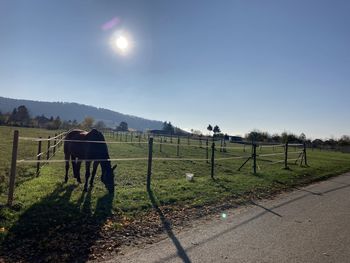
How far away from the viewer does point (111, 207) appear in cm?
727

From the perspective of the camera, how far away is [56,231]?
5395 millimetres

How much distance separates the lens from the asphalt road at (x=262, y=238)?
472cm

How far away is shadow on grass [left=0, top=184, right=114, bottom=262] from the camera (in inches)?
176

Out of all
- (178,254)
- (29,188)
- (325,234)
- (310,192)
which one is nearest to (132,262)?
(178,254)

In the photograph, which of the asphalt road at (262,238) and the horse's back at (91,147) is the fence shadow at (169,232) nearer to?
the asphalt road at (262,238)

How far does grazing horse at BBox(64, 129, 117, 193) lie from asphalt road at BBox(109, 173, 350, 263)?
137 inches

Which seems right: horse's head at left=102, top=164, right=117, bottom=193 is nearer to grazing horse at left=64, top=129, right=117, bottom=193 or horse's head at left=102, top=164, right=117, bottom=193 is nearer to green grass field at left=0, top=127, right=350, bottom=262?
grazing horse at left=64, top=129, right=117, bottom=193

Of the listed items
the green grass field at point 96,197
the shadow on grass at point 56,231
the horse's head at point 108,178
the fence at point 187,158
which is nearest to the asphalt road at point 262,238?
the shadow on grass at point 56,231

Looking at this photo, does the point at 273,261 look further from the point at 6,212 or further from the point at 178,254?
the point at 6,212

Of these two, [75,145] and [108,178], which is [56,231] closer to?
[108,178]

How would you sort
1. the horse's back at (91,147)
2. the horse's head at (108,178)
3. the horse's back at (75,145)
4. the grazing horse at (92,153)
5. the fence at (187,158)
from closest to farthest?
the fence at (187,158) < the horse's head at (108,178) < the grazing horse at (92,153) < the horse's back at (91,147) < the horse's back at (75,145)

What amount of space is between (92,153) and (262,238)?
5690 millimetres

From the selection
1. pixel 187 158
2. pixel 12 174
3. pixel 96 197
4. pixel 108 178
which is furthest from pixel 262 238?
pixel 187 158

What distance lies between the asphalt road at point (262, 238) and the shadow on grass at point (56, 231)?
0.79 metres
